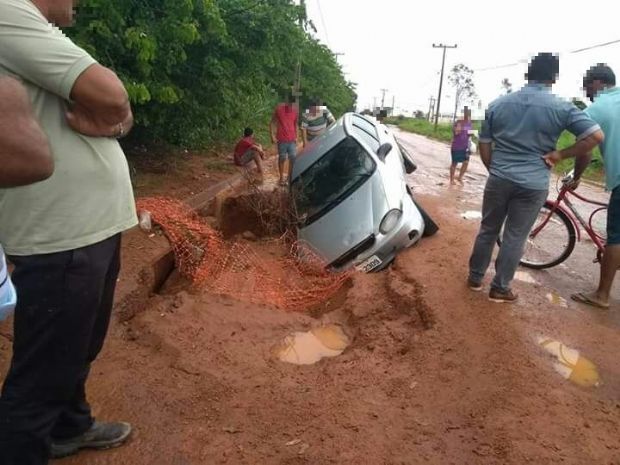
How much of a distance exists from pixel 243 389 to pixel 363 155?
358 centimetres

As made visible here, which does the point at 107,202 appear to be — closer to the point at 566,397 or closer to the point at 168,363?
the point at 168,363

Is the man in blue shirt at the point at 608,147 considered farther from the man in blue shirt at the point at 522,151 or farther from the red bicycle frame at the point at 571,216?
the red bicycle frame at the point at 571,216

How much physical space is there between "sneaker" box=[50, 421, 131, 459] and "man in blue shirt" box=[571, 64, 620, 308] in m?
3.92

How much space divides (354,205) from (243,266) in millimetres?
1389

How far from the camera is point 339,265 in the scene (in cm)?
511

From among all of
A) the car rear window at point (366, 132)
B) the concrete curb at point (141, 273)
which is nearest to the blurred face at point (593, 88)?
the car rear window at point (366, 132)

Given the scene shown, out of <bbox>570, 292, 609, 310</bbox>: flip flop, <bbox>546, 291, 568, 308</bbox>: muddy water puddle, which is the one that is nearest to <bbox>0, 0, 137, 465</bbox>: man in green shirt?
<bbox>546, 291, 568, 308</bbox>: muddy water puddle

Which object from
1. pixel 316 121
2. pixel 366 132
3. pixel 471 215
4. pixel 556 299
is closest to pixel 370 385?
pixel 556 299

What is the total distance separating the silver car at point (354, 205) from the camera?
5.07m

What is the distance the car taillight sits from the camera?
5.10m

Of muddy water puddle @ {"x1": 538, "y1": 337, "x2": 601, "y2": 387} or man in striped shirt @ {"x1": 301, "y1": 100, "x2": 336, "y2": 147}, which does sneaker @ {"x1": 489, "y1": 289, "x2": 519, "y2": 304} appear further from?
man in striped shirt @ {"x1": 301, "y1": 100, "x2": 336, "y2": 147}

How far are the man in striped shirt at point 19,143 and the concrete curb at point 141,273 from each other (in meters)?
2.70

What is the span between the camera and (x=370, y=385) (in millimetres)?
3045

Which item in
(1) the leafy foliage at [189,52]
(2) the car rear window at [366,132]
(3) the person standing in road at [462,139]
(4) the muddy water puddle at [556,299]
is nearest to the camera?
(4) the muddy water puddle at [556,299]
